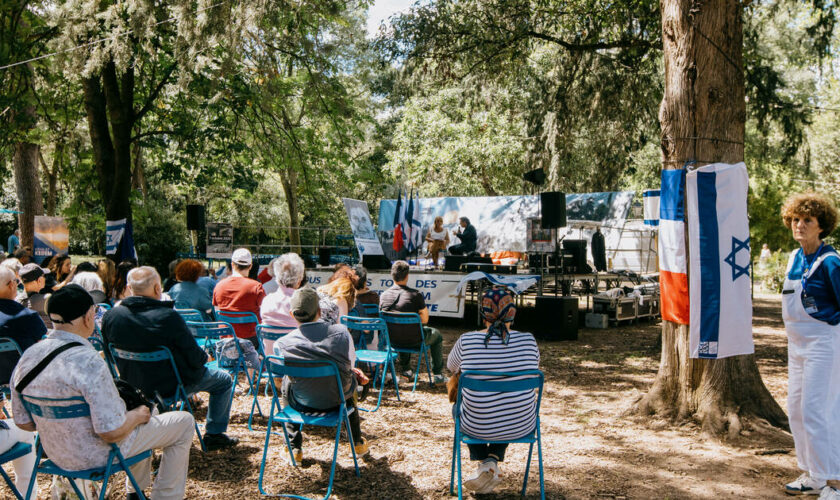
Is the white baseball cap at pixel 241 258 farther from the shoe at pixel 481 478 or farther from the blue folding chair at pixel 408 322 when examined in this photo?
the shoe at pixel 481 478

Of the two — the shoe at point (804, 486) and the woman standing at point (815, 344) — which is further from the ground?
the woman standing at point (815, 344)

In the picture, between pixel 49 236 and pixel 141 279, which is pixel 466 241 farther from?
pixel 141 279

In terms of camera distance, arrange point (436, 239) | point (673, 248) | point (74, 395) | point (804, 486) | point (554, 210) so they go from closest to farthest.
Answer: point (74, 395), point (804, 486), point (673, 248), point (554, 210), point (436, 239)

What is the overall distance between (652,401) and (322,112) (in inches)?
243

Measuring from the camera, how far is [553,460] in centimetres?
422

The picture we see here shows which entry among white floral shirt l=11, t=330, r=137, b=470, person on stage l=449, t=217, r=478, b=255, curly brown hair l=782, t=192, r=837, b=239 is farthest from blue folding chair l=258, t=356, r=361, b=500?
person on stage l=449, t=217, r=478, b=255

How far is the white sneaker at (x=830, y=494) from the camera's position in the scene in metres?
3.34

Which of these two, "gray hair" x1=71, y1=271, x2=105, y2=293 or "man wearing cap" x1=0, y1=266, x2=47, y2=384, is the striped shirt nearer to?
"man wearing cap" x1=0, y1=266, x2=47, y2=384

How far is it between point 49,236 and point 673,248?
42.9 ft

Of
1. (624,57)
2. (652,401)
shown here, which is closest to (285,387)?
(652,401)

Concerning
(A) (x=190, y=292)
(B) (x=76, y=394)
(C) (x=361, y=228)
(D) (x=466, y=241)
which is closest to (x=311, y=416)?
(B) (x=76, y=394)

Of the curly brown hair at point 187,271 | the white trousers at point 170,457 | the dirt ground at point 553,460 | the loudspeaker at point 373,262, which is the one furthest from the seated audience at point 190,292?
the loudspeaker at point 373,262

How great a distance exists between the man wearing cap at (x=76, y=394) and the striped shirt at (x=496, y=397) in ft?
5.24

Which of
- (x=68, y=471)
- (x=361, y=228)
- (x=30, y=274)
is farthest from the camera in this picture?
(x=361, y=228)
